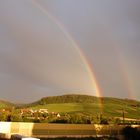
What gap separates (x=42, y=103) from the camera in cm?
10275

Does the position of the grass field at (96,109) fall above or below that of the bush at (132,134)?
above

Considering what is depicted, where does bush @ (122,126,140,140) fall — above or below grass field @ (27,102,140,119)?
below

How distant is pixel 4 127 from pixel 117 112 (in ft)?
177

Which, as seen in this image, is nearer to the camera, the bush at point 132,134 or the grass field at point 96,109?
the bush at point 132,134

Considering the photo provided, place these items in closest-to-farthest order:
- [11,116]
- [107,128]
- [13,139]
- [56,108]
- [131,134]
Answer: [13,139]
[131,134]
[107,128]
[11,116]
[56,108]

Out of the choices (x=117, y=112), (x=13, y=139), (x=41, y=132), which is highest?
(x=117, y=112)

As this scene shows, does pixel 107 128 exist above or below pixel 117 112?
below

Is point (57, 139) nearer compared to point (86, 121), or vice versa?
point (57, 139)

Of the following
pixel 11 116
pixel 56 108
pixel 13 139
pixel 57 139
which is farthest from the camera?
pixel 56 108

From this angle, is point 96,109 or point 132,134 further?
point 96,109

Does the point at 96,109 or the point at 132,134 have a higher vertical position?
the point at 96,109

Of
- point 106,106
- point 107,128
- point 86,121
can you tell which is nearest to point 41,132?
point 107,128

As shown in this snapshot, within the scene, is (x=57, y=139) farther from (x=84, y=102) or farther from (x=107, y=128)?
(x=84, y=102)

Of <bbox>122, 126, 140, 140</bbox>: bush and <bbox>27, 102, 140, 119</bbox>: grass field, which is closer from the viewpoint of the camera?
<bbox>122, 126, 140, 140</bbox>: bush
